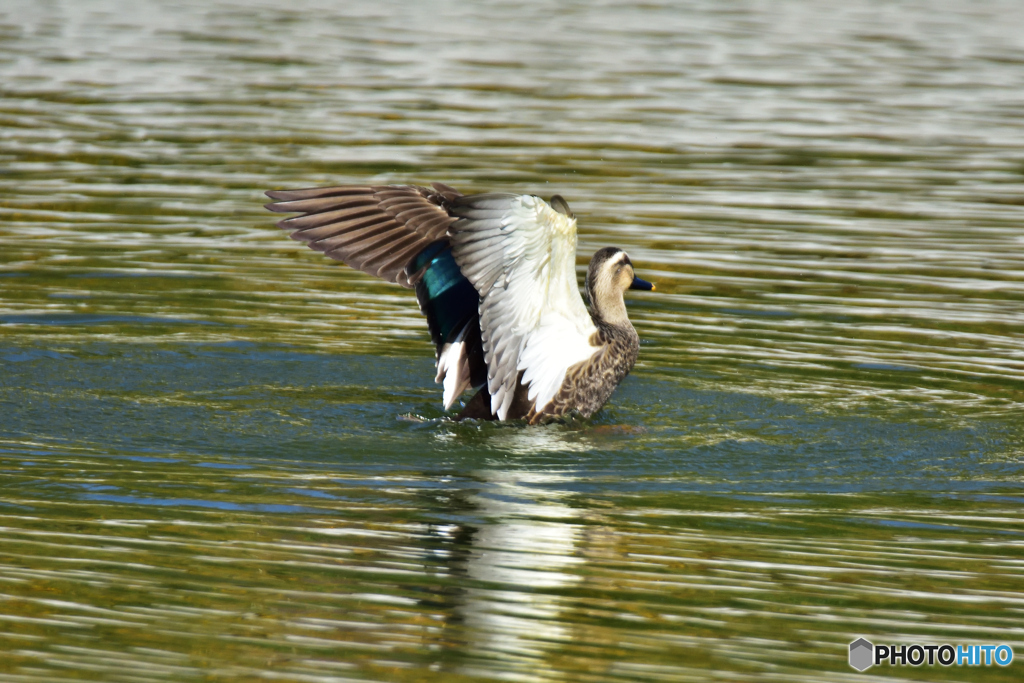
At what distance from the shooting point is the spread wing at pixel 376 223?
25.3 ft

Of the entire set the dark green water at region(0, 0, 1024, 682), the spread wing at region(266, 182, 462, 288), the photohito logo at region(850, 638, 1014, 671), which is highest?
the spread wing at region(266, 182, 462, 288)

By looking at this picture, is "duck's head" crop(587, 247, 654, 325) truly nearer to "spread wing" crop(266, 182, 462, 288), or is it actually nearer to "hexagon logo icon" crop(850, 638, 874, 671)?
"spread wing" crop(266, 182, 462, 288)

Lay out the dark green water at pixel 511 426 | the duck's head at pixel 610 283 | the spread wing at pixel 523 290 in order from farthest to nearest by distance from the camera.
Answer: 1. the duck's head at pixel 610 283
2. the spread wing at pixel 523 290
3. the dark green water at pixel 511 426

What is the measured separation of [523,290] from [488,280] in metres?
0.28

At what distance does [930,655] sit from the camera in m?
4.93

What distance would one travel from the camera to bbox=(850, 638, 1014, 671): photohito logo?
4.88 m

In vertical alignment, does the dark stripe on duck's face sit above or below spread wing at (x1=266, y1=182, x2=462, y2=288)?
below

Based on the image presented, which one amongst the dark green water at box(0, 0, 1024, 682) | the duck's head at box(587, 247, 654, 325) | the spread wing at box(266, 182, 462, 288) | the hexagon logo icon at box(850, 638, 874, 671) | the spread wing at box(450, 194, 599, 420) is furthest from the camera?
the duck's head at box(587, 247, 654, 325)

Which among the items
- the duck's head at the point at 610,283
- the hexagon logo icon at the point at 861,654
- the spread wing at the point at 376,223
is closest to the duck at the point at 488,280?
the spread wing at the point at 376,223

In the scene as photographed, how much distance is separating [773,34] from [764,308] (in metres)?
15.7

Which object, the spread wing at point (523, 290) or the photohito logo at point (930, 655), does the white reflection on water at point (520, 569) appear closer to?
the spread wing at point (523, 290)

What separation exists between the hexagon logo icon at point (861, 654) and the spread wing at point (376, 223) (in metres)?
3.55

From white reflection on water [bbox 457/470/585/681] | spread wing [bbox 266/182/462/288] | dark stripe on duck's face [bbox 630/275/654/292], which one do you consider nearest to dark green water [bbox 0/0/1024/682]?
white reflection on water [bbox 457/470/585/681]

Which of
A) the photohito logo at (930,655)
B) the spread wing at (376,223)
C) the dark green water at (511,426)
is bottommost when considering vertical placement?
the dark green water at (511,426)
